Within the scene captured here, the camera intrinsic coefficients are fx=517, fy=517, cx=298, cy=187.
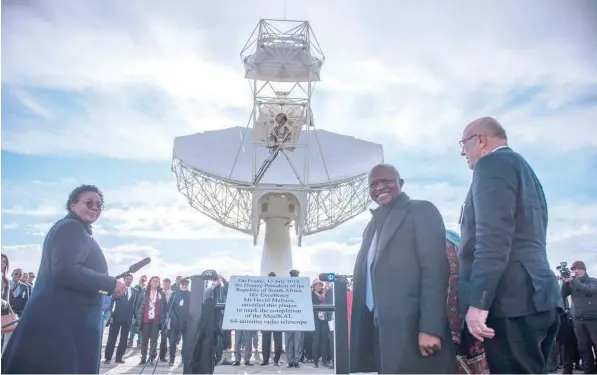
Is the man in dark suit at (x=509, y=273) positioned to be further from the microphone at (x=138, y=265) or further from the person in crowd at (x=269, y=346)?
the person in crowd at (x=269, y=346)

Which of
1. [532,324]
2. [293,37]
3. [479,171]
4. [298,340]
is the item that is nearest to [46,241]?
[479,171]

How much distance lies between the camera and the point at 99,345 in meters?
3.60

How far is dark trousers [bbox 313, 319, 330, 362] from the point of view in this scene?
11.3 m

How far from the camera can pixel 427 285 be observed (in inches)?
118

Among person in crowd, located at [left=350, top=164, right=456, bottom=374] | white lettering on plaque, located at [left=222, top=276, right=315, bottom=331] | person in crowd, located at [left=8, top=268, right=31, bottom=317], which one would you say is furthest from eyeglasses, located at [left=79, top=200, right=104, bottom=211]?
person in crowd, located at [left=8, top=268, right=31, bottom=317]

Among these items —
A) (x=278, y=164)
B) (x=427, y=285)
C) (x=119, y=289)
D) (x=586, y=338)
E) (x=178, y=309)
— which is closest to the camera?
(x=427, y=285)

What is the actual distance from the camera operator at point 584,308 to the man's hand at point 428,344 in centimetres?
736

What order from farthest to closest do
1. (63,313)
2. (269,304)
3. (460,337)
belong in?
(269,304) < (63,313) < (460,337)

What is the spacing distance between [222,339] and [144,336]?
612cm

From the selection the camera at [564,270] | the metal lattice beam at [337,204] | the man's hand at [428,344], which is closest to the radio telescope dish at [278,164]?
the metal lattice beam at [337,204]

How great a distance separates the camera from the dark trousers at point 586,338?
29.6 ft

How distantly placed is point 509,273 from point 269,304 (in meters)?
2.64

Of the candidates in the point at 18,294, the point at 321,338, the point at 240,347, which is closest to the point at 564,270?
the point at 321,338

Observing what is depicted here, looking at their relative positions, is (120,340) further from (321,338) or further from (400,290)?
(400,290)
